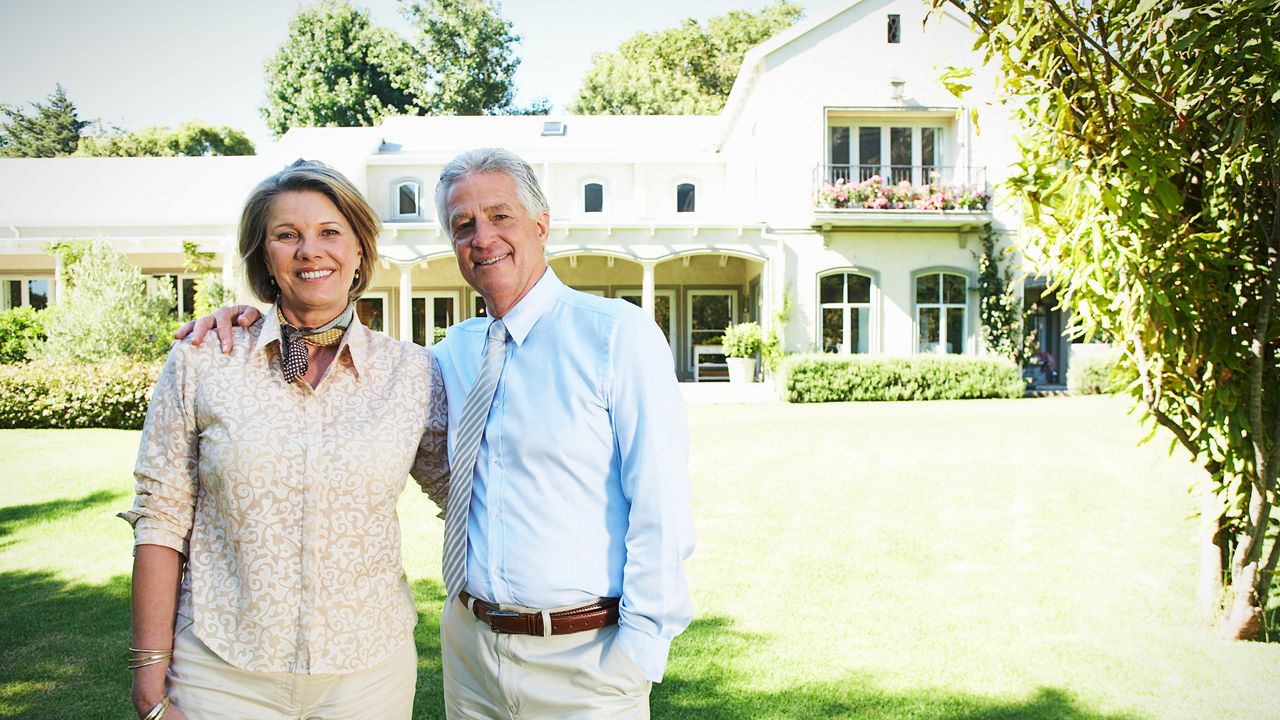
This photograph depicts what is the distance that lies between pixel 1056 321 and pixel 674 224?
11.5 meters

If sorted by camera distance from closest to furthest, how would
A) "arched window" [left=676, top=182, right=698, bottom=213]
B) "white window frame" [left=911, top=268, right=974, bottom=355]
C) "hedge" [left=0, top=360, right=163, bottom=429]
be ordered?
"hedge" [left=0, top=360, right=163, bottom=429] < "white window frame" [left=911, top=268, right=974, bottom=355] < "arched window" [left=676, top=182, right=698, bottom=213]

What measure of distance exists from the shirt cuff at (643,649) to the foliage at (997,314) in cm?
1862

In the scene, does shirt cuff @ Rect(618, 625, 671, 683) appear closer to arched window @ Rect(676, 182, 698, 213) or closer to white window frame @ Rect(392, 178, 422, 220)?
arched window @ Rect(676, 182, 698, 213)

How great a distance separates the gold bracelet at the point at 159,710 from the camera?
5.97 feet

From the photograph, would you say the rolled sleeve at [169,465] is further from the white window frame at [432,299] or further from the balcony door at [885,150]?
the white window frame at [432,299]

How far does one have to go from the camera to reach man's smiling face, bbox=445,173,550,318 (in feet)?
7.13

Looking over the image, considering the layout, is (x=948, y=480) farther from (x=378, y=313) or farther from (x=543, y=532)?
(x=378, y=313)

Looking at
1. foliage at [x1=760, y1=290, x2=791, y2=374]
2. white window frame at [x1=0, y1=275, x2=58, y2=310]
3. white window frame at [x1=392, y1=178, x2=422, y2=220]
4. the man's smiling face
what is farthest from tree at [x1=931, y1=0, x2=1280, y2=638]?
white window frame at [x1=0, y1=275, x2=58, y2=310]

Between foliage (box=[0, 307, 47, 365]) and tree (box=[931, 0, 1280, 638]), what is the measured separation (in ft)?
65.4

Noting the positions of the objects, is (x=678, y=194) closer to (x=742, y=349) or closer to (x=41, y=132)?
(x=742, y=349)

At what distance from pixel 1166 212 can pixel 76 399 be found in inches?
560

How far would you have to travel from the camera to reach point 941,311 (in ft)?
64.3

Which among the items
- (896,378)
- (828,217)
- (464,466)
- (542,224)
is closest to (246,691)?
A: (464,466)

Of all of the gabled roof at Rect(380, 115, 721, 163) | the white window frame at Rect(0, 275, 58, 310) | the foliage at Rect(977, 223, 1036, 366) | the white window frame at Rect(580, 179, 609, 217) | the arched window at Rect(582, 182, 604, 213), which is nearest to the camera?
the foliage at Rect(977, 223, 1036, 366)
